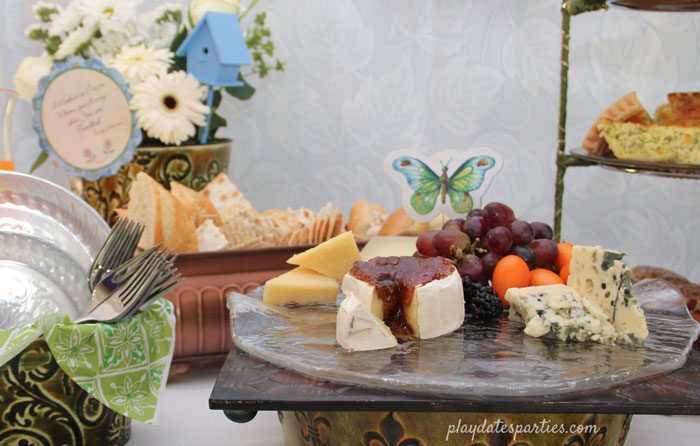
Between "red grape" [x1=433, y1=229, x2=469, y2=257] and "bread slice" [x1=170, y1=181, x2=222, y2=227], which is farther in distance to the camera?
"bread slice" [x1=170, y1=181, x2=222, y2=227]

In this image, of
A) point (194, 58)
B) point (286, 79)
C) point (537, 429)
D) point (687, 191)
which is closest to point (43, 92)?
point (194, 58)

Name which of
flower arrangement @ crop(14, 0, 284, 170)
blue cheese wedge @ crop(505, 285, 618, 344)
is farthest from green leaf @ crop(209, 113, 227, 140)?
blue cheese wedge @ crop(505, 285, 618, 344)

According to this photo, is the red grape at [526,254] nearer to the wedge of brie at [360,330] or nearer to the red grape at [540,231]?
the red grape at [540,231]

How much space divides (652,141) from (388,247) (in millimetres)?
395

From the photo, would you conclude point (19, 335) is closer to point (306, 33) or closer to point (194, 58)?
point (194, 58)

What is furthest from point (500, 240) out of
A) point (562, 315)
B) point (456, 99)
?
point (456, 99)

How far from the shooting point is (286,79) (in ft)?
4.91

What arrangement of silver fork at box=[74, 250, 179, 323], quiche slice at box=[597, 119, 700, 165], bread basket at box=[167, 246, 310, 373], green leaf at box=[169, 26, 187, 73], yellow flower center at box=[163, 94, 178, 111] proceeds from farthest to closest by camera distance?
green leaf at box=[169, 26, 187, 73] < yellow flower center at box=[163, 94, 178, 111] < quiche slice at box=[597, 119, 700, 165] < bread basket at box=[167, 246, 310, 373] < silver fork at box=[74, 250, 179, 323]

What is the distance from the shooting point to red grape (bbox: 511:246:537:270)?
0.85 m

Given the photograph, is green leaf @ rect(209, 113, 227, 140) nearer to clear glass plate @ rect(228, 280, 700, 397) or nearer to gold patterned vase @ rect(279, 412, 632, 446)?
clear glass plate @ rect(228, 280, 700, 397)

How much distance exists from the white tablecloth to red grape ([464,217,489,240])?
27 cm

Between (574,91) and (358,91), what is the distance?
0.40m

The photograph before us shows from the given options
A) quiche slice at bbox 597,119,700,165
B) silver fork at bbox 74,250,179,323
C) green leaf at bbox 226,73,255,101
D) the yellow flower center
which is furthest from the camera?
green leaf at bbox 226,73,255,101

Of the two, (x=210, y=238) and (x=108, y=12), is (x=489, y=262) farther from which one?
(x=108, y=12)
